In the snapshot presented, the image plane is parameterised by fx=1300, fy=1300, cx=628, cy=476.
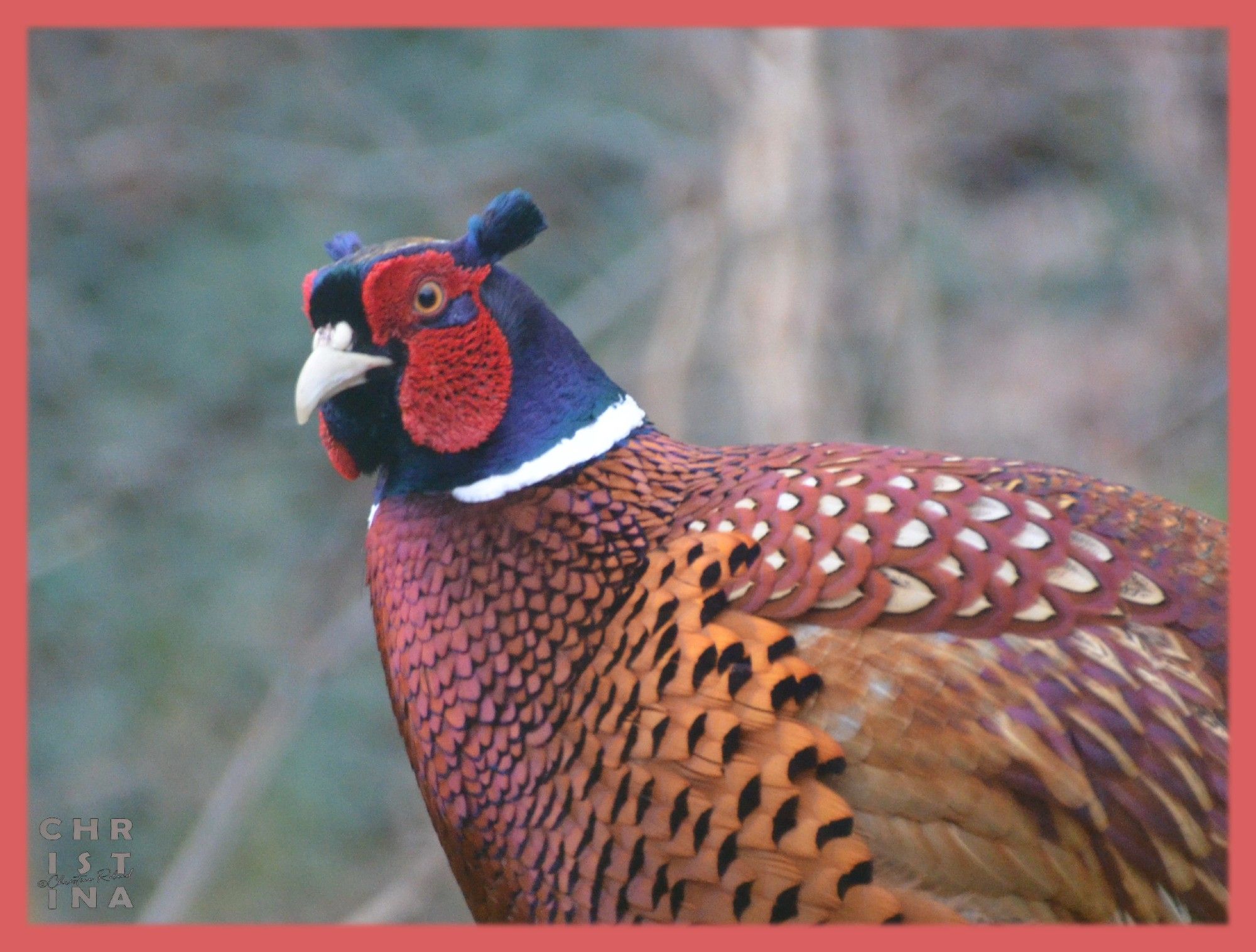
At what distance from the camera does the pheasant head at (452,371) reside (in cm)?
227

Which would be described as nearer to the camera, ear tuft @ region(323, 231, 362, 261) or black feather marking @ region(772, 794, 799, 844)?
black feather marking @ region(772, 794, 799, 844)

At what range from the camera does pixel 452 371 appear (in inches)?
90.4

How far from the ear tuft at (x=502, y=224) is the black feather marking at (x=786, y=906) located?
121 cm

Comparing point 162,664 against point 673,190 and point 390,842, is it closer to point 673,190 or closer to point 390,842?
point 390,842

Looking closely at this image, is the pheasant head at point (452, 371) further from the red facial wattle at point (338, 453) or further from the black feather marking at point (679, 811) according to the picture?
the black feather marking at point (679, 811)

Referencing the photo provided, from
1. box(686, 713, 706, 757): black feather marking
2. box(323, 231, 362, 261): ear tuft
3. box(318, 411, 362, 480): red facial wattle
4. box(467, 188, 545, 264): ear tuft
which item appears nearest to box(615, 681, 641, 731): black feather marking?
box(686, 713, 706, 757): black feather marking

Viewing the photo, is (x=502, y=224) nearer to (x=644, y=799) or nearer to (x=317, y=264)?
(x=644, y=799)

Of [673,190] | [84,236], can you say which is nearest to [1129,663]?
[673,190]

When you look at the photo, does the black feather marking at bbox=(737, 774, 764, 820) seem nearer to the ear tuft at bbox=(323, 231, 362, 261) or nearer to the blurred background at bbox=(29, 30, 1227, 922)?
the ear tuft at bbox=(323, 231, 362, 261)

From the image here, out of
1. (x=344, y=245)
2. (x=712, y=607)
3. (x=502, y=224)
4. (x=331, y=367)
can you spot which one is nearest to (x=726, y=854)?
(x=712, y=607)

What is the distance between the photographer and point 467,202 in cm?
698

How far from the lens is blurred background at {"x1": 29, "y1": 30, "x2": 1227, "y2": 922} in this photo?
6.43 meters

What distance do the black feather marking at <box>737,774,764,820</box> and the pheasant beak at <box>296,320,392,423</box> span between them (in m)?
0.95

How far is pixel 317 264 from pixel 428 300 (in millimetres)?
4927
